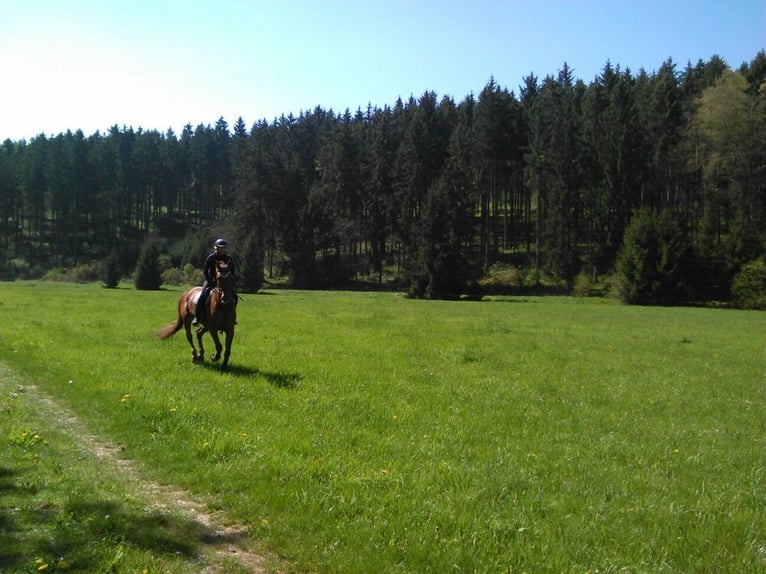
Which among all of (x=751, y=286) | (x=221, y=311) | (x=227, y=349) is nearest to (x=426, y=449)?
(x=227, y=349)

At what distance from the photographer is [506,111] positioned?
9294 centimetres

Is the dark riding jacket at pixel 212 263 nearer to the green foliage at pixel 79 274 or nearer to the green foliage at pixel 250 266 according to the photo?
the green foliage at pixel 250 266

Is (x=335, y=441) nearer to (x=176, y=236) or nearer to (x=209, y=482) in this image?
(x=209, y=482)

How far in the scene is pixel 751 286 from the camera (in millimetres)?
60875

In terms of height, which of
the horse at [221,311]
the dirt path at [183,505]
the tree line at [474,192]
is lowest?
the dirt path at [183,505]

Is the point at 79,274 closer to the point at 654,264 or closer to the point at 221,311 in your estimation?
the point at 654,264

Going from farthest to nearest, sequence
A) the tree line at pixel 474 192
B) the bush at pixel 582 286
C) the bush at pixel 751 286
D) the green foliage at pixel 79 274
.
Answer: the green foliage at pixel 79 274 → the bush at pixel 582 286 → the tree line at pixel 474 192 → the bush at pixel 751 286

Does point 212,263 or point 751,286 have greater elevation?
point 212,263

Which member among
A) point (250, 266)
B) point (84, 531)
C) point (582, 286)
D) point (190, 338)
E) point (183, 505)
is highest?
point (250, 266)

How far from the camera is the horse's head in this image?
53.9ft

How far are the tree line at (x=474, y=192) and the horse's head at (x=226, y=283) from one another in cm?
5449

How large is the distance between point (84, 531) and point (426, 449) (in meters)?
4.87

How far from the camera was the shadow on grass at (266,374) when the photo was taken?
14455 mm

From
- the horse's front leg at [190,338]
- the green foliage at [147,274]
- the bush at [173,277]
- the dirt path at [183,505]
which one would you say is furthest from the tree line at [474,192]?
the dirt path at [183,505]
